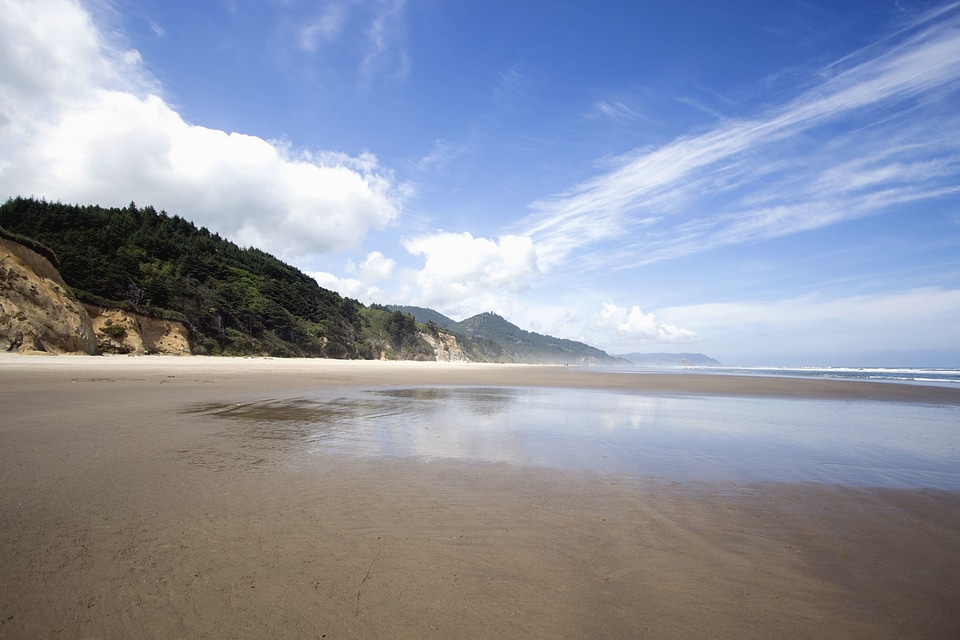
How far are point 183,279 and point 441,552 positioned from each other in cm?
4836

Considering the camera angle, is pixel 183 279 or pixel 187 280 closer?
pixel 183 279

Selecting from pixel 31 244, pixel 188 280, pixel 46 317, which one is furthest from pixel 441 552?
pixel 188 280

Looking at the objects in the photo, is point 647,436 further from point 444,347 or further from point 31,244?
point 444,347

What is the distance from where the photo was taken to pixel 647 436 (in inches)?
348

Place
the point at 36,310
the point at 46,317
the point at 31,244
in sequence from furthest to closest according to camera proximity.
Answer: the point at 31,244 < the point at 46,317 < the point at 36,310

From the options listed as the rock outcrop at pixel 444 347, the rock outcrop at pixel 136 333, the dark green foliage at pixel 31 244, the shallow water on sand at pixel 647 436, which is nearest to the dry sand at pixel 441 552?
the shallow water on sand at pixel 647 436

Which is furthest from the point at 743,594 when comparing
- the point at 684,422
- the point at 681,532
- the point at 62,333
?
the point at 62,333

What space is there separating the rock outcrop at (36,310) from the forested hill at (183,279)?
4.38 metres

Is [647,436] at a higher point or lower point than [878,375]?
lower

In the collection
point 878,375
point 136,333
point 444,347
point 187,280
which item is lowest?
point 878,375

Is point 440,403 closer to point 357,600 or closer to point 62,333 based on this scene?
point 357,600

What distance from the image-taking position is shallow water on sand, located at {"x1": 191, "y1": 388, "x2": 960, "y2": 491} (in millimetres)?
6438

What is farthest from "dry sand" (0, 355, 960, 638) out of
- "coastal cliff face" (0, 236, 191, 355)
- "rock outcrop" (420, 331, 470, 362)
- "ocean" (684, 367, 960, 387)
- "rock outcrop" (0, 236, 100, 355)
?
"rock outcrop" (420, 331, 470, 362)

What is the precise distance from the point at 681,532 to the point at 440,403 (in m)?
10.4
